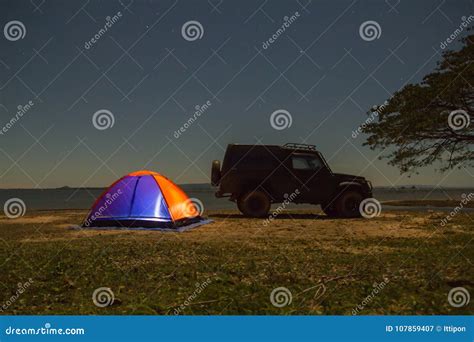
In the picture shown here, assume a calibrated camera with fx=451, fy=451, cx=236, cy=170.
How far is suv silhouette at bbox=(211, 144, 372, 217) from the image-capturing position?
1606 cm

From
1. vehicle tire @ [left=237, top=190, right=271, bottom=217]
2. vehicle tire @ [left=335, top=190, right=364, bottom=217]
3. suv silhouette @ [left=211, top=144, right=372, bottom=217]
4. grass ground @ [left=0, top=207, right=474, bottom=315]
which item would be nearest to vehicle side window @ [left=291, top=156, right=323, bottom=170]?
suv silhouette @ [left=211, top=144, right=372, bottom=217]

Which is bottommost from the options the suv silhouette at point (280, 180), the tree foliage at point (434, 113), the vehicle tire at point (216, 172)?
the vehicle tire at point (216, 172)

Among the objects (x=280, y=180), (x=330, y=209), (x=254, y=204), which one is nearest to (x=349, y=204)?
(x=330, y=209)

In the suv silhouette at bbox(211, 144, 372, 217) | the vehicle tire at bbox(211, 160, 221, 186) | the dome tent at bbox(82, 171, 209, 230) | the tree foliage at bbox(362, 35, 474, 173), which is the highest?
the tree foliage at bbox(362, 35, 474, 173)

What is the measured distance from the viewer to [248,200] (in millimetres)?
16156

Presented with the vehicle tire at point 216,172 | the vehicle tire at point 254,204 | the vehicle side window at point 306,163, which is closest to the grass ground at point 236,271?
the vehicle tire at point 254,204

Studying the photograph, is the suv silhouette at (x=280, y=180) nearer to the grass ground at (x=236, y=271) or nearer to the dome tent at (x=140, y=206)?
the dome tent at (x=140, y=206)

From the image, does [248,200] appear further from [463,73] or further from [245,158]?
[463,73]

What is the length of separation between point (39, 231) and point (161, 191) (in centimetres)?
360

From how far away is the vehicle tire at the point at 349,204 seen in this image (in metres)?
16.3

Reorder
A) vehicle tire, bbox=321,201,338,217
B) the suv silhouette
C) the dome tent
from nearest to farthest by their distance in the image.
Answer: the dome tent, the suv silhouette, vehicle tire, bbox=321,201,338,217

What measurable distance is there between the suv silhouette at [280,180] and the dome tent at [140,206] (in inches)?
129

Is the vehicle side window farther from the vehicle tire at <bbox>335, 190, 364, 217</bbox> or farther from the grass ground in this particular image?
the grass ground
